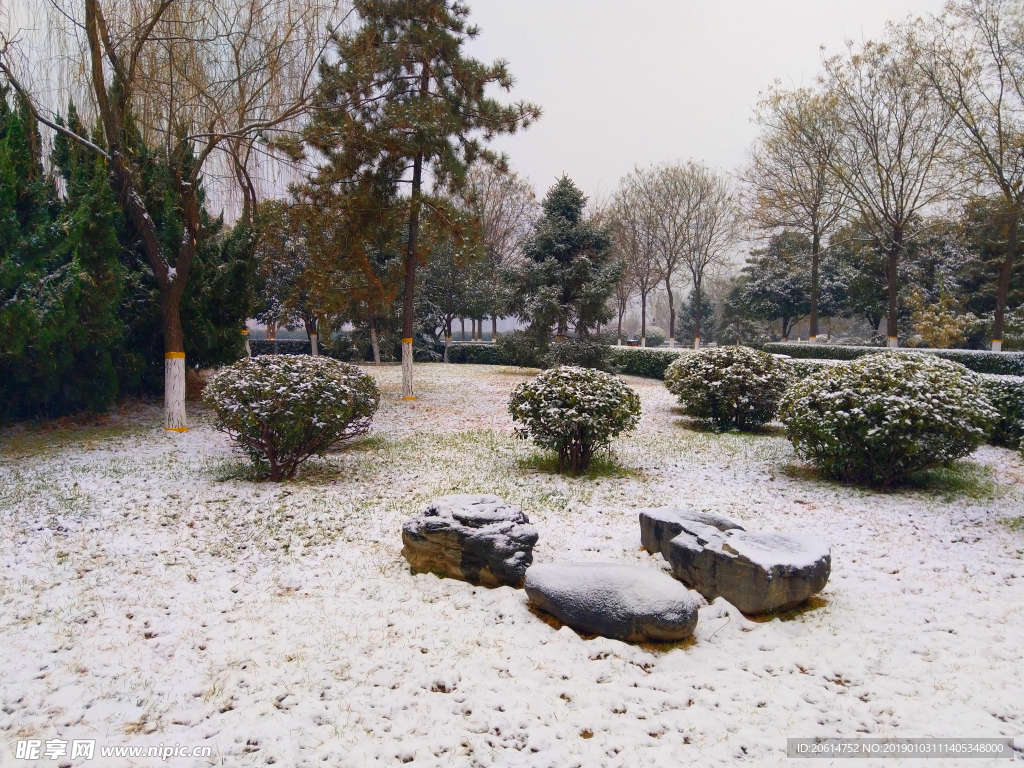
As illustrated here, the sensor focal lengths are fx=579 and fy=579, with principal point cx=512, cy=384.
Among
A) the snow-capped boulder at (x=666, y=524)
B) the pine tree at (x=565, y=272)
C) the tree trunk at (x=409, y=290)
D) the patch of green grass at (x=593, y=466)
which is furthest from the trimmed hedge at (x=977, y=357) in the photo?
the tree trunk at (x=409, y=290)

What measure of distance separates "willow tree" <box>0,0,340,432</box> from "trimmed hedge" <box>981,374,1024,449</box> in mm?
10449

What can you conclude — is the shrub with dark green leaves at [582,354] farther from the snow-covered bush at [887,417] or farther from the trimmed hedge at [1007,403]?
the snow-covered bush at [887,417]

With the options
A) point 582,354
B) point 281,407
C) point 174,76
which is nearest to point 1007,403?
point 281,407

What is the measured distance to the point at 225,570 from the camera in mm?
4289

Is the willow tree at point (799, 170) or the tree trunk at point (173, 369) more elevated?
the willow tree at point (799, 170)

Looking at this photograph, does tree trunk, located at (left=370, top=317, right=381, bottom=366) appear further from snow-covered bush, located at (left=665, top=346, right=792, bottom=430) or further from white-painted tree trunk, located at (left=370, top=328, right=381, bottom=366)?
snow-covered bush, located at (left=665, top=346, right=792, bottom=430)

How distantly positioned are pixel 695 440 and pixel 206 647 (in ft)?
23.3

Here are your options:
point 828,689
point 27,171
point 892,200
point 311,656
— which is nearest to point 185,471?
point 311,656

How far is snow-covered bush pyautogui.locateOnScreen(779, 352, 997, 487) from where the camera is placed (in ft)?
19.4

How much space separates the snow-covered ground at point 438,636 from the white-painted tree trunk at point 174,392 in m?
2.30

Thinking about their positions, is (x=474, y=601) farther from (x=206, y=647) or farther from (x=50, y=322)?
(x=50, y=322)

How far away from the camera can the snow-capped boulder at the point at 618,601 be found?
3.39m

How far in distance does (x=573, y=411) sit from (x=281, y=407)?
123 inches

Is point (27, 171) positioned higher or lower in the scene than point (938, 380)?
higher
